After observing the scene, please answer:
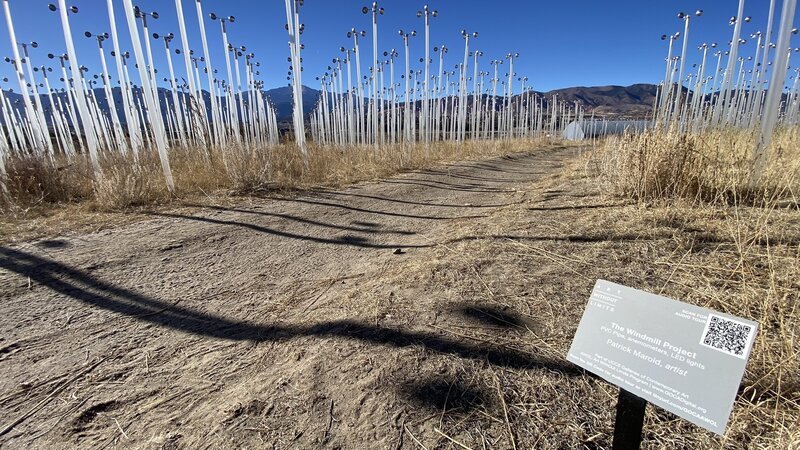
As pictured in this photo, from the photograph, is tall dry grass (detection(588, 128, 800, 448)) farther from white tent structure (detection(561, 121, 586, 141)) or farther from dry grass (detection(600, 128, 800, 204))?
white tent structure (detection(561, 121, 586, 141))

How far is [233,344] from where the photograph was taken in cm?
168

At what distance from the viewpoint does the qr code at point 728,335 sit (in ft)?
2.29

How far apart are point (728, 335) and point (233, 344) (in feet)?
5.92

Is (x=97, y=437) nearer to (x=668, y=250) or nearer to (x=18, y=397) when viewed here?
(x=18, y=397)

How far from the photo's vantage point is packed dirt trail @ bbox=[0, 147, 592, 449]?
118 cm

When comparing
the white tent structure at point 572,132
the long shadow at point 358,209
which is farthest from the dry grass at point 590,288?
the white tent structure at point 572,132

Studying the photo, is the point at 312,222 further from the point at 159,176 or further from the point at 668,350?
the point at 668,350

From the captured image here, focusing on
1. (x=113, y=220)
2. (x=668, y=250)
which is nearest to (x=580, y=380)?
(x=668, y=250)

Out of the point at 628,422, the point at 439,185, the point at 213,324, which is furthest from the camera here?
the point at 439,185

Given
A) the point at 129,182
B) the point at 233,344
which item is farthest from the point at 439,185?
the point at 233,344

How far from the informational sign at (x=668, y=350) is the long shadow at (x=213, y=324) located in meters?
0.52

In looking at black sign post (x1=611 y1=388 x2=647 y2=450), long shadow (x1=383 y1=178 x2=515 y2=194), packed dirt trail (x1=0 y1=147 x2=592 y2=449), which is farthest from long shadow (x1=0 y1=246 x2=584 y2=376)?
long shadow (x1=383 y1=178 x2=515 y2=194)

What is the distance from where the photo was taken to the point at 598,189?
13.1 ft

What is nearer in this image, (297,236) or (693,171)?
(693,171)
